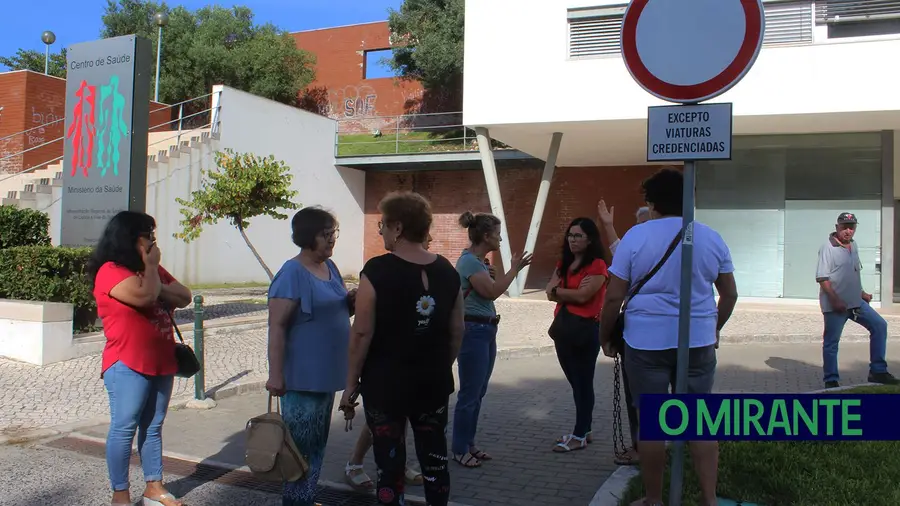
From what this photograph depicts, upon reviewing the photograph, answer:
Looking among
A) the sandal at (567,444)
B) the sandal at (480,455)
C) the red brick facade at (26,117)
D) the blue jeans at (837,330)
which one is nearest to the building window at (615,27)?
the blue jeans at (837,330)

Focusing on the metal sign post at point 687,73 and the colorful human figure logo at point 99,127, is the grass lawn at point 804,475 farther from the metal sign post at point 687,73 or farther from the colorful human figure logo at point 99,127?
the colorful human figure logo at point 99,127

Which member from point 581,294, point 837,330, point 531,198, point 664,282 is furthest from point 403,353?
point 531,198

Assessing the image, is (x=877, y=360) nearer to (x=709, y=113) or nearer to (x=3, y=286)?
(x=709, y=113)

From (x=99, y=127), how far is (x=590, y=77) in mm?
→ 9861

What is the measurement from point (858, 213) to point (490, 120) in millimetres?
8403

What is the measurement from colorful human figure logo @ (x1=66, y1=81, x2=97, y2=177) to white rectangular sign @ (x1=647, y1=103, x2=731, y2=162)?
1010 centimetres

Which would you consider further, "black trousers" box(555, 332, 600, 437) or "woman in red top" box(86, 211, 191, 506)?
"black trousers" box(555, 332, 600, 437)

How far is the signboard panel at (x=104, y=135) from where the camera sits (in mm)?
10719

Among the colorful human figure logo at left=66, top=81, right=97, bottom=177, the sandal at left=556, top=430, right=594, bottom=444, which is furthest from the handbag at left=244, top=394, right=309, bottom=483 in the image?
the colorful human figure logo at left=66, top=81, right=97, bottom=177

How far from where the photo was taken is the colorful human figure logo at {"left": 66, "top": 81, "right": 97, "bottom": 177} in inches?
440

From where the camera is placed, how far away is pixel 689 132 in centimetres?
333

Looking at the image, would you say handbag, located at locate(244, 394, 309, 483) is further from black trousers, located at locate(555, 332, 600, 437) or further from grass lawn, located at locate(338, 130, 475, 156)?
grass lawn, located at locate(338, 130, 475, 156)

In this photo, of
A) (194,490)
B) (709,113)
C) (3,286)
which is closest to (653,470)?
(709,113)

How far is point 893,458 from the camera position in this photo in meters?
4.87
